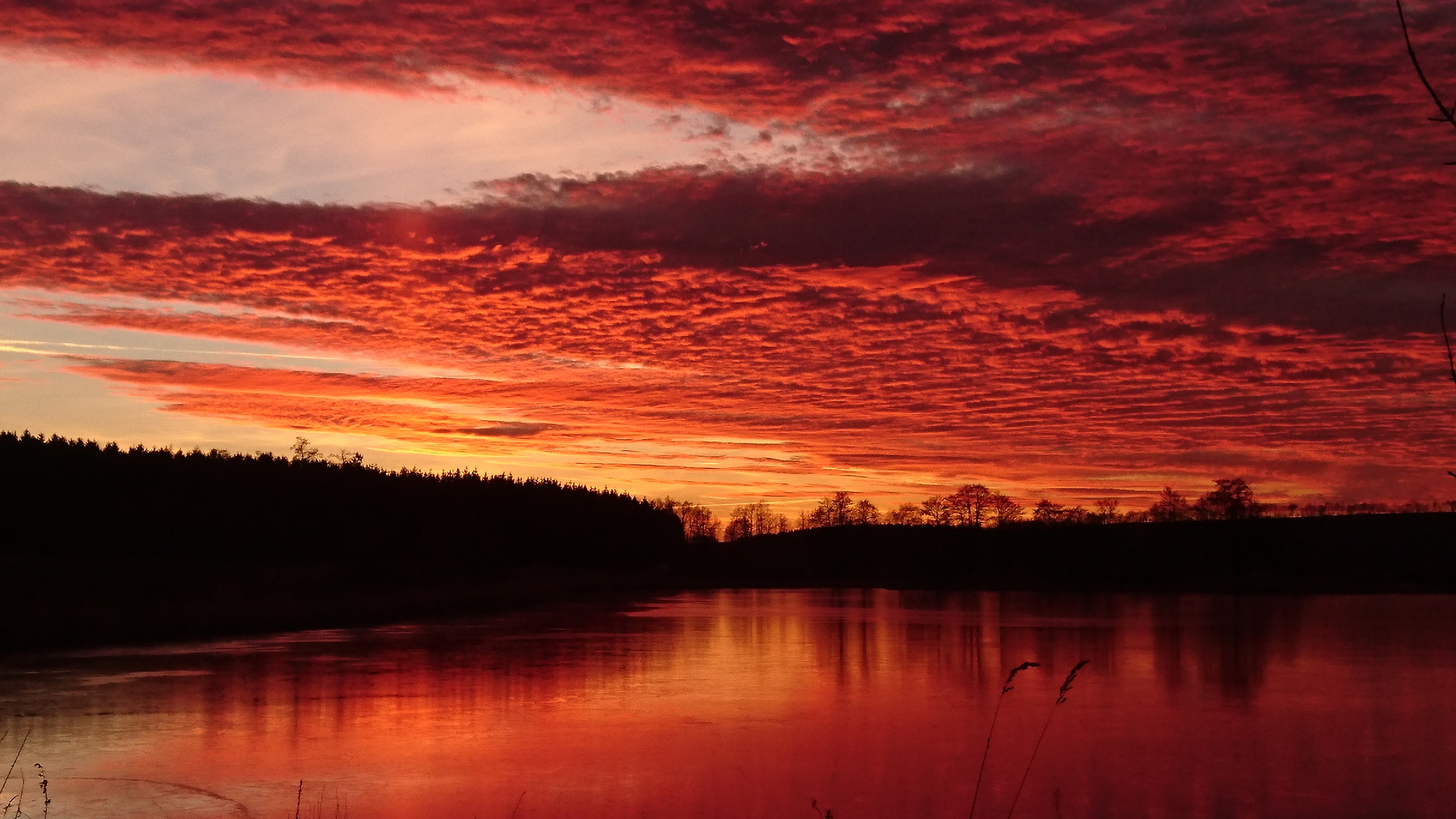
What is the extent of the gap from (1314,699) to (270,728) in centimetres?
1466

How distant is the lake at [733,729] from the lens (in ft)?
36.7

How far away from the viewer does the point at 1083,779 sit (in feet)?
40.1

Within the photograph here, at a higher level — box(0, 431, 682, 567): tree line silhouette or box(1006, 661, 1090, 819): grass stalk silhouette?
box(0, 431, 682, 567): tree line silhouette

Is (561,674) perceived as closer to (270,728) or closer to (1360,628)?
(270,728)

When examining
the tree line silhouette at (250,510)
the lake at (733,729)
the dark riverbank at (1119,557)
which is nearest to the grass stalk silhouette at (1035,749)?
the lake at (733,729)

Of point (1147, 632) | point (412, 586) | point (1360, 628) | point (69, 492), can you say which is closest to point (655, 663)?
point (1147, 632)

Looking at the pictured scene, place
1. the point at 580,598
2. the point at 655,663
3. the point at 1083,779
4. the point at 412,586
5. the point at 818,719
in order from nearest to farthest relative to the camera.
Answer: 1. the point at 1083,779
2. the point at 818,719
3. the point at 655,663
4. the point at 412,586
5. the point at 580,598

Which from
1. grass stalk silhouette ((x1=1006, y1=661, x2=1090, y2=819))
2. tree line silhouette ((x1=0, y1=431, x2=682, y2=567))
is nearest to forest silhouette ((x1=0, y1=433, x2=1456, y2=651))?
tree line silhouette ((x1=0, y1=431, x2=682, y2=567))

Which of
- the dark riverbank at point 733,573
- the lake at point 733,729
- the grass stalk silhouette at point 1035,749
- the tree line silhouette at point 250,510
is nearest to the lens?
the grass stalk silhouette at point 1035,749

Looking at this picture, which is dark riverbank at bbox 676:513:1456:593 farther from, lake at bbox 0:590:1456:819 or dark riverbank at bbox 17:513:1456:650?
lake at bbox 0:590:1456:819

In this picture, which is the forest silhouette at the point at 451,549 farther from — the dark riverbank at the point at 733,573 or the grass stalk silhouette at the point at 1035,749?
the grass stalk silhouette at the point at 1035,749

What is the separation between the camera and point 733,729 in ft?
50.3

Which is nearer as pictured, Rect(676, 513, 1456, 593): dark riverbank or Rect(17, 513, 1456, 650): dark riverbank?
Rect(17, 513, 1456, 650): dark riverbank

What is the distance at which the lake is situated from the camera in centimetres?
1120
